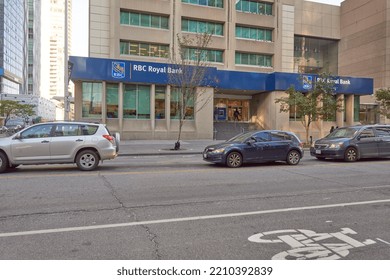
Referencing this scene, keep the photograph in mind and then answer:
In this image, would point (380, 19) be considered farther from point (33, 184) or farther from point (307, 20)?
point (33, 184)

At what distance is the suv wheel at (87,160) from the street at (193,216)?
868 mm

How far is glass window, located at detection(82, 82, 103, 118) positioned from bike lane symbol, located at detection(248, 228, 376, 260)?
24291 mm

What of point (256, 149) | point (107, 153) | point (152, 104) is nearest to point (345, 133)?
point (256, 149)

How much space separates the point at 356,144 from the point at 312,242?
10925 millimetres

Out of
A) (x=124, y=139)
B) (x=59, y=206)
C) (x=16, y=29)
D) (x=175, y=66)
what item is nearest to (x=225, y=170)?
(x=59, y=206)

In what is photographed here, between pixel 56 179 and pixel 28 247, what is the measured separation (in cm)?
519

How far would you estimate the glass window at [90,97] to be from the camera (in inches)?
1048

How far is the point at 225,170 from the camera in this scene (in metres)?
11.0

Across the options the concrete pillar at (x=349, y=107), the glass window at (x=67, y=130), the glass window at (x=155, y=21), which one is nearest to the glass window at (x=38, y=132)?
the glass window at (x=67, y=130)

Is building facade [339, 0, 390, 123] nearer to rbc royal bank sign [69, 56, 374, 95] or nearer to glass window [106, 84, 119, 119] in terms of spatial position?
→ rbc royal bank sign [69, 56, 374, 95]

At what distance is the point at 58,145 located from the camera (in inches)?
409

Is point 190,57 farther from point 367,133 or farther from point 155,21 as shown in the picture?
point 367,133

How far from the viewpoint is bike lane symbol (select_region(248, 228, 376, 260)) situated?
388 centimetres

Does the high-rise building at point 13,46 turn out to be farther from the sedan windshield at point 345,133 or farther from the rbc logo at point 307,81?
the sedan windshield at point 345,133
